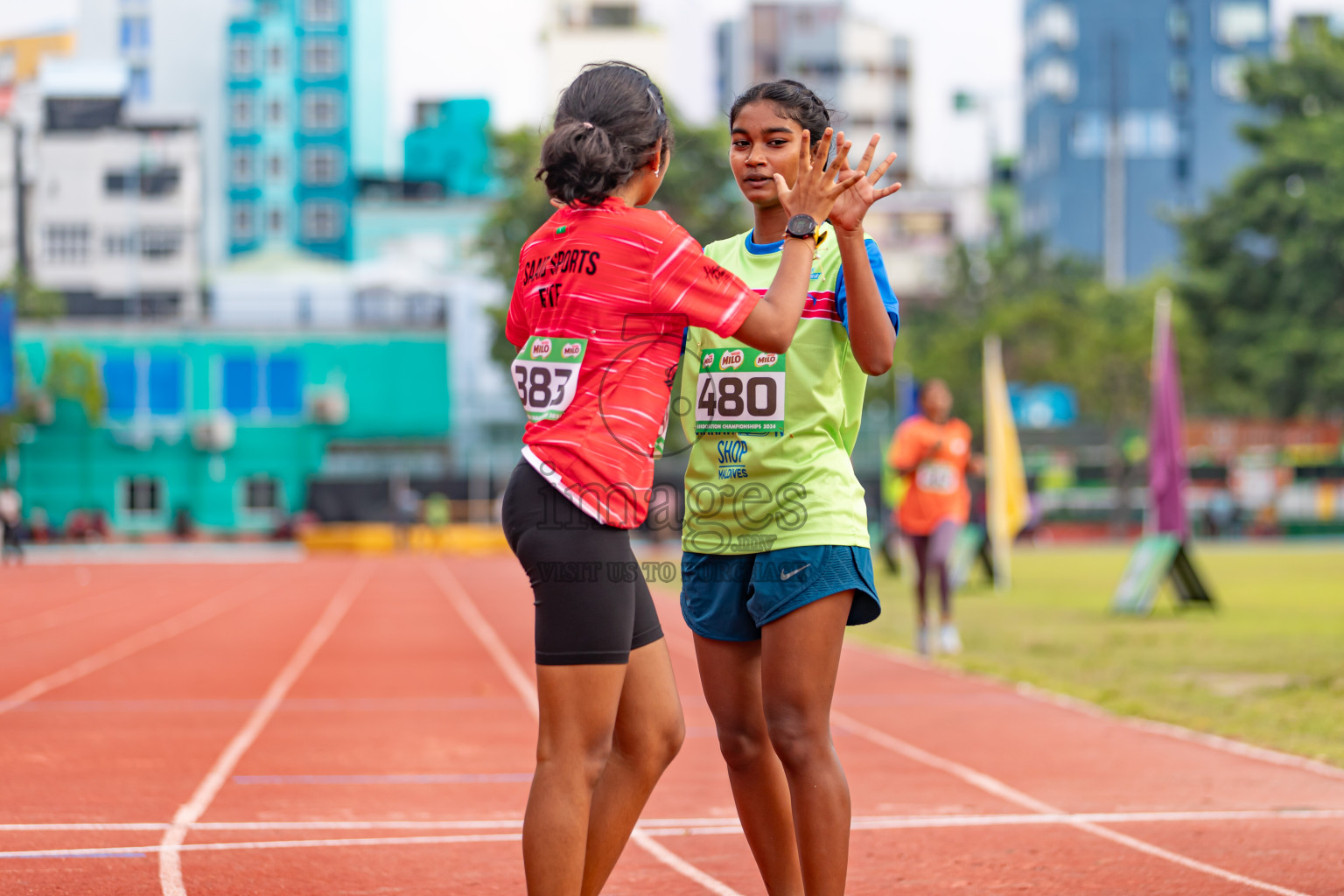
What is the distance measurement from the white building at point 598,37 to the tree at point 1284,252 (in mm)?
27102

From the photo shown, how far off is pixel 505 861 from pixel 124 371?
46.1m

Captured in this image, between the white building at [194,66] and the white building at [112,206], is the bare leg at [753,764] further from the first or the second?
the white building at [194,66]

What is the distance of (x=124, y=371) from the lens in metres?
47.9

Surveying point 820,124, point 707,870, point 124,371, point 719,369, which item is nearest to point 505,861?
point 707,870

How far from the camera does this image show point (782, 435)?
3.42 m

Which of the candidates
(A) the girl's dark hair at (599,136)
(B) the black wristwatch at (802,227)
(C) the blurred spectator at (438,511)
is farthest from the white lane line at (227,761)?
(C) the blurred spectator at (438,511)

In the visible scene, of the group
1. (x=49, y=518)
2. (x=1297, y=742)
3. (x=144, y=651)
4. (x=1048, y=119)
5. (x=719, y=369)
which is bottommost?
(x=49, y=518)

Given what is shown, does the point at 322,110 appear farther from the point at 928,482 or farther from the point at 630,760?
the point at 630,760

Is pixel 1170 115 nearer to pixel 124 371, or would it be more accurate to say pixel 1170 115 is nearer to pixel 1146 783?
pixel 124 371

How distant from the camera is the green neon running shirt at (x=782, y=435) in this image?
3.38 metres

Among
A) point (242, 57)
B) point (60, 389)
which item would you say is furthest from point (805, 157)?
point (242, 57)

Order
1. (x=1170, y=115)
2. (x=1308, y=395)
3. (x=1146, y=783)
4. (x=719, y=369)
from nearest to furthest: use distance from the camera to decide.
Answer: (x=719, y=369), (x=1146, y=783), (x=1308, y=395), (x=1170, y=115)

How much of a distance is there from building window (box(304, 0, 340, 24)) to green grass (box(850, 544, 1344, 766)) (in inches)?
1811

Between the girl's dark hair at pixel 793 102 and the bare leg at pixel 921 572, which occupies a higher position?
the girl's dark hair at pixel 793 102
